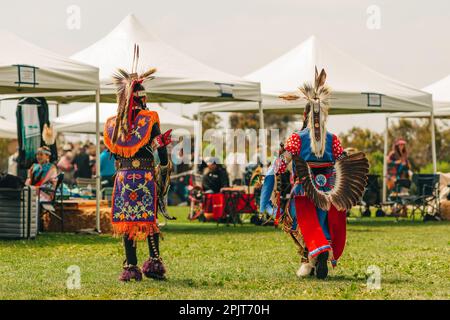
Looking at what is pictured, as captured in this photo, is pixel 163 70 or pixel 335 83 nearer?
pixel 163 70

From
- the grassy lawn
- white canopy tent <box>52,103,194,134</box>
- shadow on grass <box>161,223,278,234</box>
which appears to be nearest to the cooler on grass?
the grassy lawn

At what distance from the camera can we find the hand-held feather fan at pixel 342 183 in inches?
354

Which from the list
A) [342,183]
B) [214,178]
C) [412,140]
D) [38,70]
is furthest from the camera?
[412,140]

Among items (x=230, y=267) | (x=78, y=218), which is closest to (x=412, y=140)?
(x=78, y=218)

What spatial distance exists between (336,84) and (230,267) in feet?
29.2

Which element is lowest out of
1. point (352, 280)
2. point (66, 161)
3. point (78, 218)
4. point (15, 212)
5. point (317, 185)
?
point (352, 280)

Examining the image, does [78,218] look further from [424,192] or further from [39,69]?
[424,192]

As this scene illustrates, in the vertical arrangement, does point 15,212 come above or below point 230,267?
above

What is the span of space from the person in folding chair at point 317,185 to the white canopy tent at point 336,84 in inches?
324

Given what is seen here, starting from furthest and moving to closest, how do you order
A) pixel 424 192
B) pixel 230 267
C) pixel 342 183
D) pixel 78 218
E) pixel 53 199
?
pixel 424 192 < pixel 78 218 < pixel 53 199 < pixel 230 267 < pixel 342 183

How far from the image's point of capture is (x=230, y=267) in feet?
33.0

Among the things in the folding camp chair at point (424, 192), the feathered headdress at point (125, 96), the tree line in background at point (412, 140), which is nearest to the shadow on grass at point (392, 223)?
the folding camp chair at point (424, 192)

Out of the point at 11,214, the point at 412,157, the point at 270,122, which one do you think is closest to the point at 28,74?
the point at 11,214

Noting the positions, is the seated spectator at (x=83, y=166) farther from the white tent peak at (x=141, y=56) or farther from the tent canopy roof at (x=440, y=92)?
the tent canopy roof at (x=440, y=92)
